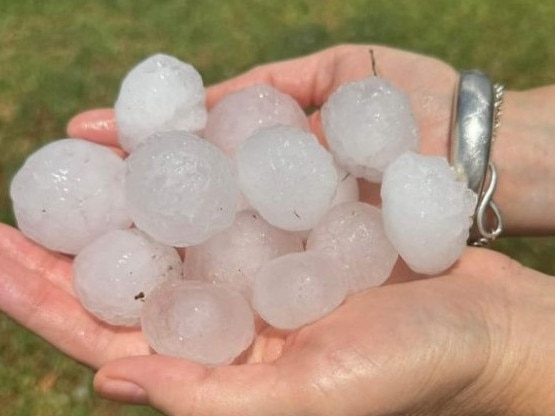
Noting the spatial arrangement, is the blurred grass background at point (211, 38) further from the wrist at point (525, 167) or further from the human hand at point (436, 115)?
the wrist at point (525, 167)

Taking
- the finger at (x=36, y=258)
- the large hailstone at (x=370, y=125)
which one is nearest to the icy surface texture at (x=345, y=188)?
the large hailstone at (x=370, y=125)

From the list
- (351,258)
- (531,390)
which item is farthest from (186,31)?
(531,390)

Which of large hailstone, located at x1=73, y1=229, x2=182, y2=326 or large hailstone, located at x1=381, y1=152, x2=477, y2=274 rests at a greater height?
large hailstone, located at x1=381, y1=152, x2=477, y2=274

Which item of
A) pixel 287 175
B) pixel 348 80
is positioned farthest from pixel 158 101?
pixel 348 80

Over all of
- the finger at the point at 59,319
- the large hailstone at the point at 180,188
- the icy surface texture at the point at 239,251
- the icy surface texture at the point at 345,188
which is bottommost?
the finger at the point at 59,319

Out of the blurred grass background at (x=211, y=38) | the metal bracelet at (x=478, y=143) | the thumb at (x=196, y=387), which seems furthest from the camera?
the blurred grass background at (x=211, y=38)

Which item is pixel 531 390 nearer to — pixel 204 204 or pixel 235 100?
pixel 204 204

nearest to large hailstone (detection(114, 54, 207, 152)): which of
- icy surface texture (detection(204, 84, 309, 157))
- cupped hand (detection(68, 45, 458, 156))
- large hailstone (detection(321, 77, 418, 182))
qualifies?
icy surface texture (detection(204, 84, 309, 157))

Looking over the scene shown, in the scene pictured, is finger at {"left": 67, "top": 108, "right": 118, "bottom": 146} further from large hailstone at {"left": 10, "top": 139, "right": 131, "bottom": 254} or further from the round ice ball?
the round ice ball
